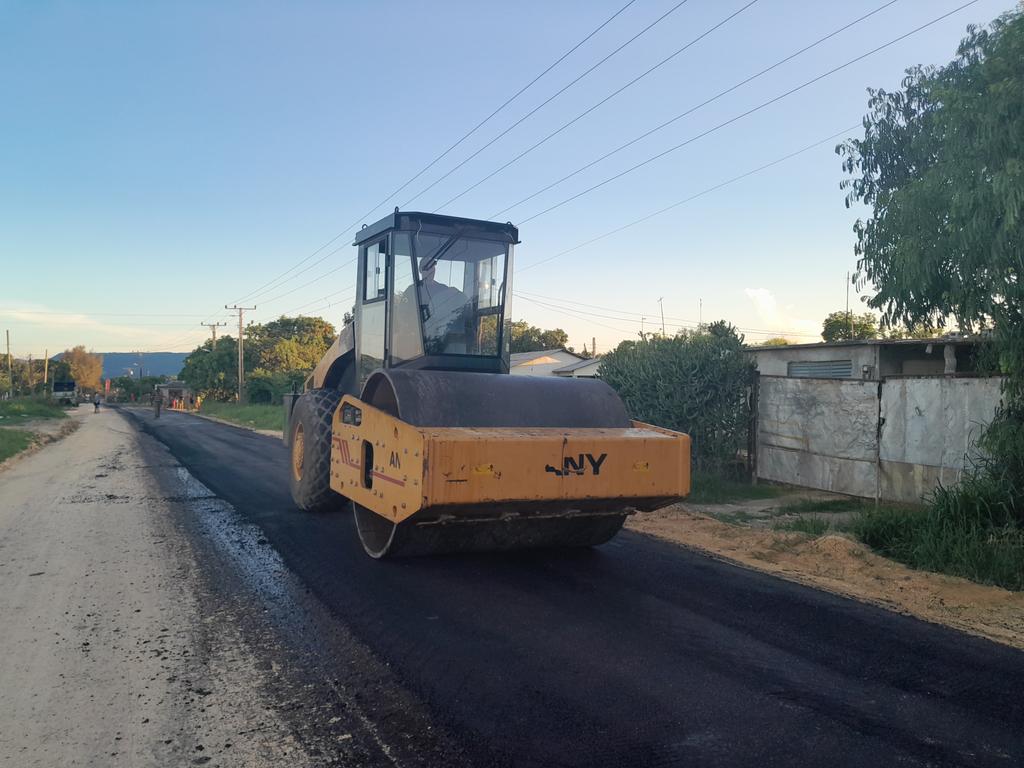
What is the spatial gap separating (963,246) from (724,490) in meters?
5.88

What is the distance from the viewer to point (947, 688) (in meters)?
4.09

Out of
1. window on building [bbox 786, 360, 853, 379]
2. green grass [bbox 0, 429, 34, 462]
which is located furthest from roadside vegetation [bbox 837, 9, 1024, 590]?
green grass [bbox 0, 429, 34, 462]

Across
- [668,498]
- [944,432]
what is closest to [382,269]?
[668,498]

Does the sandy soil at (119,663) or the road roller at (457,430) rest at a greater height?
the road roller at (457,430)

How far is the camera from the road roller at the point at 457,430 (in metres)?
5.37

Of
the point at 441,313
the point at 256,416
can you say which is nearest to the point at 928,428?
the point at 441,313

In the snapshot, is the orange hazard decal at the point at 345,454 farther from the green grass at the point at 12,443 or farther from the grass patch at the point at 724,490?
the green grass at the point at 12,443

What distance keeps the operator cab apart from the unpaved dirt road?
1.94 metres

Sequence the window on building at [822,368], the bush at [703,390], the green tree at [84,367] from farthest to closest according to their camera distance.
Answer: the green tree at [84,367], the window on building at [822,368], the bush at [703,390]

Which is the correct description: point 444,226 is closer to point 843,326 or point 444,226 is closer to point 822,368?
point 822,368

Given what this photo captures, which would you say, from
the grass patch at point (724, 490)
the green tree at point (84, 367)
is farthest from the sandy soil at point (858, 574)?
the green tree at point (84, 367)

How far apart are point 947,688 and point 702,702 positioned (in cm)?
135

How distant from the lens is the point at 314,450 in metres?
8.47

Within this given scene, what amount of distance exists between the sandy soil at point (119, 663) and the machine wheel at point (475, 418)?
167cm
